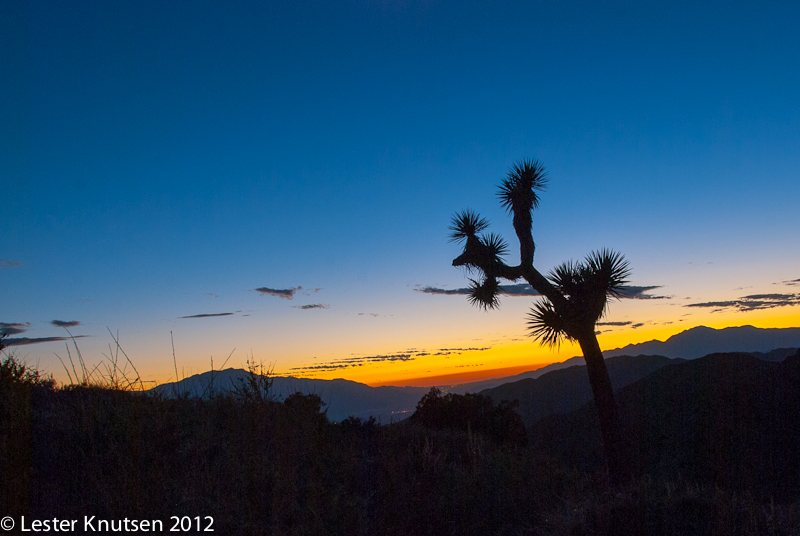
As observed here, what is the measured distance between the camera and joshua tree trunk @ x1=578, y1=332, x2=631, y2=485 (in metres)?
13.5

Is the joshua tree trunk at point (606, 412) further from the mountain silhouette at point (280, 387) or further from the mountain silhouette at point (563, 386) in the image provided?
the mountain silhouette at point (563, 386)

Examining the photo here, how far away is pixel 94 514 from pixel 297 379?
483 cm

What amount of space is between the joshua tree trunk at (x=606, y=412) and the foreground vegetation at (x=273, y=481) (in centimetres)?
636

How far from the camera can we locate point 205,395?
27.6ft

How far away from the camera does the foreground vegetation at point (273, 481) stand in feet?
17.1

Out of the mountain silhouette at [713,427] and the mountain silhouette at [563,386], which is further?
the mountain silhouette at [563,386]

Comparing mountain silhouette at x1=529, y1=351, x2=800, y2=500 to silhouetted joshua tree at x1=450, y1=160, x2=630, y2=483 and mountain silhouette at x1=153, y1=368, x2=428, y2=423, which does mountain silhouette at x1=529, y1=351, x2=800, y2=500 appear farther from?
mountain silhouette at x1=153, y1=368, x2=428, y2=423

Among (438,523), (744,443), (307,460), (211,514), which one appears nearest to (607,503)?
(438,523)

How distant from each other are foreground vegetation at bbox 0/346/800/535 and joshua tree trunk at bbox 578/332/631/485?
636 cm

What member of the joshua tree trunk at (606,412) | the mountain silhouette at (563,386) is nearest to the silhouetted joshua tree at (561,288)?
the joshua tree trunk at (606,412)

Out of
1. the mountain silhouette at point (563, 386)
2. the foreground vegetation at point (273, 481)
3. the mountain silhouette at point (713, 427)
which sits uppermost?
the foreground vegetation at point (273, 481)

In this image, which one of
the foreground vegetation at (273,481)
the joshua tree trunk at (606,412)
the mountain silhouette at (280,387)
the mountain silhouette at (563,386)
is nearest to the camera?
the foreground vegetation at (273,481)

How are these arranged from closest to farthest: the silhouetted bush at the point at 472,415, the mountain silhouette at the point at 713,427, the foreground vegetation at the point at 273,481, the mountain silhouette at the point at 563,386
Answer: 1. the foreground vegetation at the point at 273,481
2. the mountain silhouette at the point at 713,427
3. the silhouetted bush at the point at 472,415
4. the mountain silhouette at the point at 563,386

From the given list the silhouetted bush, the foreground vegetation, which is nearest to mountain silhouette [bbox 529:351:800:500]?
the silhouetted bush
